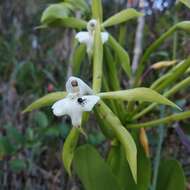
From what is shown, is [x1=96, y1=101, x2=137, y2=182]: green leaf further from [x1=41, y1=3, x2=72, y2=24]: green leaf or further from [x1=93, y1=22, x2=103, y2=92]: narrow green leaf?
[x1=41, y1=3, x2=72, y2=24]: green leaf

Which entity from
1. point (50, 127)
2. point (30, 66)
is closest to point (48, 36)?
point (30, 66)

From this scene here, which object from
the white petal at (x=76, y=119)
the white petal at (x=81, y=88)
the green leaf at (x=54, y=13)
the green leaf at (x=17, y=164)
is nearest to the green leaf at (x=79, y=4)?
the green leaf at (x=54, y=13)

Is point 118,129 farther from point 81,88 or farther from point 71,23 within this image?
point 71,23

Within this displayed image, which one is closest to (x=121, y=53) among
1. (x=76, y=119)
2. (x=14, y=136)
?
(x=76, y=119)

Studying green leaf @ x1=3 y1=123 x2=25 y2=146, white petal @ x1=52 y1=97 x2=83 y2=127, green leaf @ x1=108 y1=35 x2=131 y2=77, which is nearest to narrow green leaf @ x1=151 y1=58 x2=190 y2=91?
green leaf @ x1=108 y1=35 x2=131 y2=77

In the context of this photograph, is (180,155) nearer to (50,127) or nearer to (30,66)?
(50,127)
